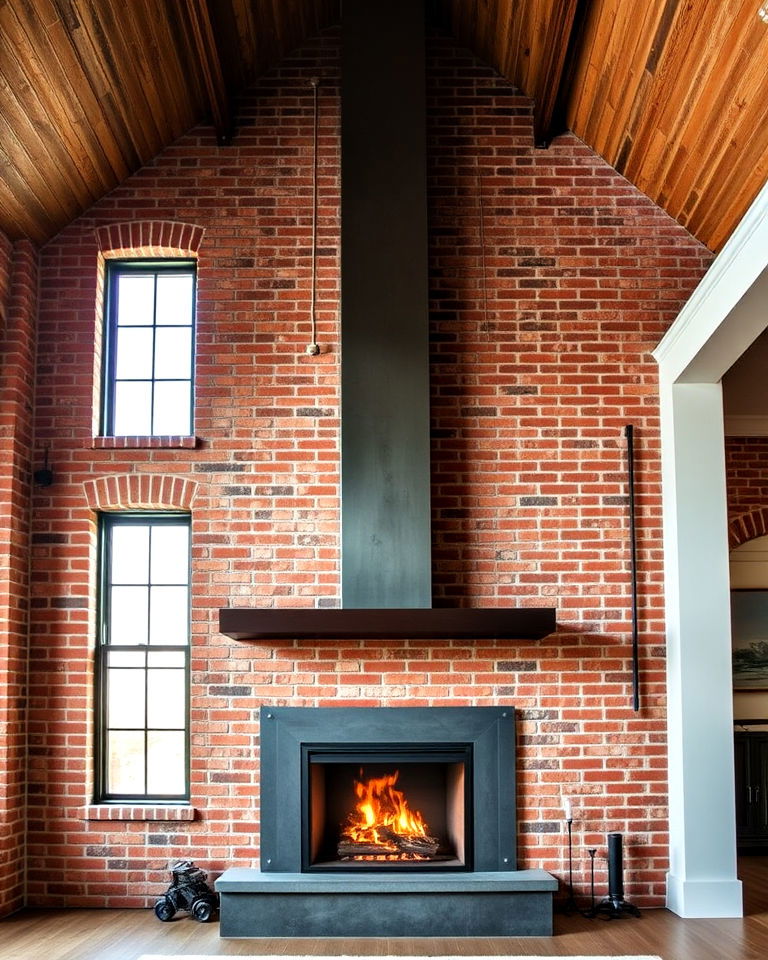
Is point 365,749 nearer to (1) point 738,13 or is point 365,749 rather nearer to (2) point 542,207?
(2) point 542,207

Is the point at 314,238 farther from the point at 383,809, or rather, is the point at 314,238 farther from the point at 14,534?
the point at 383,809

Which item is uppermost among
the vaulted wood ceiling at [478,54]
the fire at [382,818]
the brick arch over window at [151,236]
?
the vaulted wood ceiling at [478,54]

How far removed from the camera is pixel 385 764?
5938 millimetres

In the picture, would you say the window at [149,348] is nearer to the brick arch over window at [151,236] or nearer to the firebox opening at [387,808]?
the brick arch over window at [151,236]

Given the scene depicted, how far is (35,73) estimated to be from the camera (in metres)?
4.96

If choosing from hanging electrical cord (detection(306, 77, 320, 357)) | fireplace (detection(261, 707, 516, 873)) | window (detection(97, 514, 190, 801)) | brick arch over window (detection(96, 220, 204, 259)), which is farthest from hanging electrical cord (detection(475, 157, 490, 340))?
fireplace (detection(261, 707, 516, 873))

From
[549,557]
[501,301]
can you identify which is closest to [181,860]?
[549,557]

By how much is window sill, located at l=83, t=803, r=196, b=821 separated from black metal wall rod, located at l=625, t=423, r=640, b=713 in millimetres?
2540

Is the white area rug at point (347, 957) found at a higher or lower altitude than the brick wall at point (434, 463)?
lower

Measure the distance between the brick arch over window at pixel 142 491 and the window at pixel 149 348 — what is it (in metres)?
0.34

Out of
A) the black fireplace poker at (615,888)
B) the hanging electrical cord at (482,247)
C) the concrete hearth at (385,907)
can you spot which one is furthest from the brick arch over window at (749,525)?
the concrete hearth at (385,907)

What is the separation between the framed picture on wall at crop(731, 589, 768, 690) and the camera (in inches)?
316

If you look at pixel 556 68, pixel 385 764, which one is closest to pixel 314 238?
pixel 556 68

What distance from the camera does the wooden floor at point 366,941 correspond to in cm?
494
